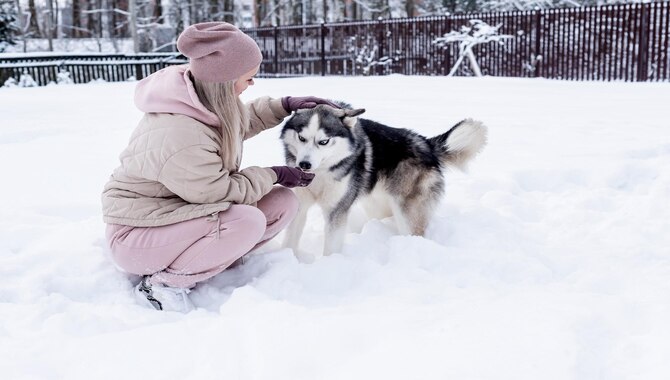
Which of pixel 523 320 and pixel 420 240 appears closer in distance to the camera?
pixel 523 320

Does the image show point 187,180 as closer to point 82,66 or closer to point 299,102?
point 299,102

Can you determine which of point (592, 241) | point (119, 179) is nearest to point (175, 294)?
point (119, 179)

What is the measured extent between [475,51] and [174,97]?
1179 centimetres

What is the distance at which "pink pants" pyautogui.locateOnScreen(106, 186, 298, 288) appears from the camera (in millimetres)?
2150

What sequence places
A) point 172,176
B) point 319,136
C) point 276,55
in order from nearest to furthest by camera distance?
1. point 172,176
2. point 319,136
3. point 276,55

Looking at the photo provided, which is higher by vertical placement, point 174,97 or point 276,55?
point 276,55

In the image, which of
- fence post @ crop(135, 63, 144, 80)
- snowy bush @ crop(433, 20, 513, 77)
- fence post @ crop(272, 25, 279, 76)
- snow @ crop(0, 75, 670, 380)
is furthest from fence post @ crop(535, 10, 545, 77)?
fence post @ crop(135, 63, 144, 80)

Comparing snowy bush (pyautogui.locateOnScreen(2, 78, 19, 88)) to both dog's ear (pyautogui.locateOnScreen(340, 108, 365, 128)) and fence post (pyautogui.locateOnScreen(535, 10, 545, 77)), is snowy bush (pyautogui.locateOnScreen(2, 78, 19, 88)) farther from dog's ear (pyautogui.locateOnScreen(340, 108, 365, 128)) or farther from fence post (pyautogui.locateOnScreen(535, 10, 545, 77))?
dog's ear (pyautogui.locateOnScreen(340, 108, 365, 128))

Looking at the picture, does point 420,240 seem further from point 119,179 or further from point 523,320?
point 119,179

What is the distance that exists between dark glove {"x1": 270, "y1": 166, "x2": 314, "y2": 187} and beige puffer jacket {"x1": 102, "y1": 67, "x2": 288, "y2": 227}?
132mm

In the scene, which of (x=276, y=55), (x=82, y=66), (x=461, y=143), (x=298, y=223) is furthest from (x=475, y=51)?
(x=298, y=223)

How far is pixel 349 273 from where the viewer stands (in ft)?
7.88

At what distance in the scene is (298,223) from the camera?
2879 millimetres

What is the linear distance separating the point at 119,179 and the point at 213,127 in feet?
1.39
